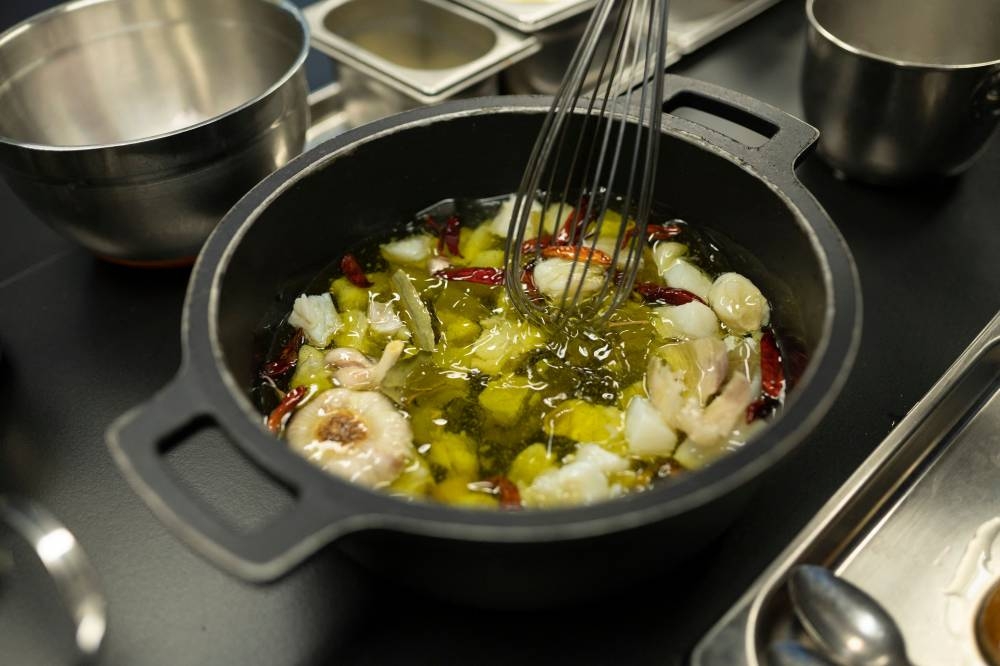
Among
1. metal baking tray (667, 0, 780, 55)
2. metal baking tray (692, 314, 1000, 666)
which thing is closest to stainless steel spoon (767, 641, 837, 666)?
metal baking tray (692, 314, 1000, 666)

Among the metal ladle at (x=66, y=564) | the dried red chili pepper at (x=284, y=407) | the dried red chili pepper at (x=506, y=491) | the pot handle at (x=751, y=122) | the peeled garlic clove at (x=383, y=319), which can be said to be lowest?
the metal ladle at (x=66, y=564)

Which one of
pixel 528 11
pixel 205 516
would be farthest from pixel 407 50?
pixel 205 516

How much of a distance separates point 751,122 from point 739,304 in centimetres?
22

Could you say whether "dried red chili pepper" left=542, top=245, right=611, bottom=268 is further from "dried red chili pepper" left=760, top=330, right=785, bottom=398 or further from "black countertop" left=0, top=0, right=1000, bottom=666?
"black countertop" left=0, top=0, right=1000, bottom=666

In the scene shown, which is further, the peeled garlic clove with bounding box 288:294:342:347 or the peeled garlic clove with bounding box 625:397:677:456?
the peeled garlic clove with bounding box 288:294:342:347

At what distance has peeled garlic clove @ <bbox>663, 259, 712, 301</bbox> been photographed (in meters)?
1.03

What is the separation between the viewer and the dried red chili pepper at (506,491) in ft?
2.64

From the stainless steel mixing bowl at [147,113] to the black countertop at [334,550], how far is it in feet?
0.50

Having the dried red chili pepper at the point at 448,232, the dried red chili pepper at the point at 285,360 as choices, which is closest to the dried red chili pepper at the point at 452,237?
the dried red chili pepper at the point at 448,232

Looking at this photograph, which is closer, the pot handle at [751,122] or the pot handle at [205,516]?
the pot handle at [205,516]

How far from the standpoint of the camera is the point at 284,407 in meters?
0.91

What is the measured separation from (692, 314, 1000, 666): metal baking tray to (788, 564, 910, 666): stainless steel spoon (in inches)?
1.3

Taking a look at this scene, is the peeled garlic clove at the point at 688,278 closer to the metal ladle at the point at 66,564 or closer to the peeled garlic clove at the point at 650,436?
the peeled garlic clove at the point at 650,436

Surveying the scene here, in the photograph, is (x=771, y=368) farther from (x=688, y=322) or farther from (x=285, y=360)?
(x=285, y=360)
